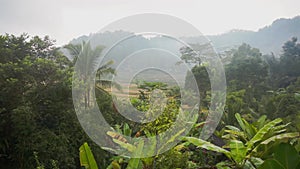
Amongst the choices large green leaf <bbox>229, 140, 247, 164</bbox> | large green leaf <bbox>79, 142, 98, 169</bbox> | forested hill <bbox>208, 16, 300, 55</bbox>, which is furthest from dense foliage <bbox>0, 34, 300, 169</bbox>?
forested hill <bbox>208, 16, 300, 55</bbox>

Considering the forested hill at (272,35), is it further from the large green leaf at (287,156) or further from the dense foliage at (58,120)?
the large green leaf at (287,156)

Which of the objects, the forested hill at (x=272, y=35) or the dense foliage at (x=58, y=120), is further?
the forested hill at (x=272, y=35)

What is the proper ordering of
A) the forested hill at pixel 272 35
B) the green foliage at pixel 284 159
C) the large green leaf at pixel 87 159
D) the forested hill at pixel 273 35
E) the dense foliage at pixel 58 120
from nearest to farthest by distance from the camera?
1. the green foliage at pixel 284 159
2. the large green leaf at pixel 87 159
3. the dense foliage at pixel 58 120
4. the forested hill at pixel 272 35
5. the forested hill at pixel 273 35

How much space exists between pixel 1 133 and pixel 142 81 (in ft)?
8.73

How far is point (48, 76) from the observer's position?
18.0ft

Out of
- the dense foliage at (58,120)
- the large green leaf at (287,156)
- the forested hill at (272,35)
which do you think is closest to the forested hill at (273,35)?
the forested hill at (272,35)

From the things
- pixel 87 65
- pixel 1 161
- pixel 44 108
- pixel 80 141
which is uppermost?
pixel 87 65

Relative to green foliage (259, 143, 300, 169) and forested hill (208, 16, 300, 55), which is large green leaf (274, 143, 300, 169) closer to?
green foliage (259, 143, 300, 169)

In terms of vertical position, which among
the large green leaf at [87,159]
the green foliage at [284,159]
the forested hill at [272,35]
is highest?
the forested hill at [272,35]

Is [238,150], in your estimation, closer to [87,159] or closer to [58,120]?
[87,159]

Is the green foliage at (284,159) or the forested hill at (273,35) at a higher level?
the forested hill at (273,35)

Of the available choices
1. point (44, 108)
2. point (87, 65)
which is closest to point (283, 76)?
point (87, 65)

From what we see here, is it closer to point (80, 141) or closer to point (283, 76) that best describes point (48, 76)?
point (80, 141)

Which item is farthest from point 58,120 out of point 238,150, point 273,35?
point 273,35
